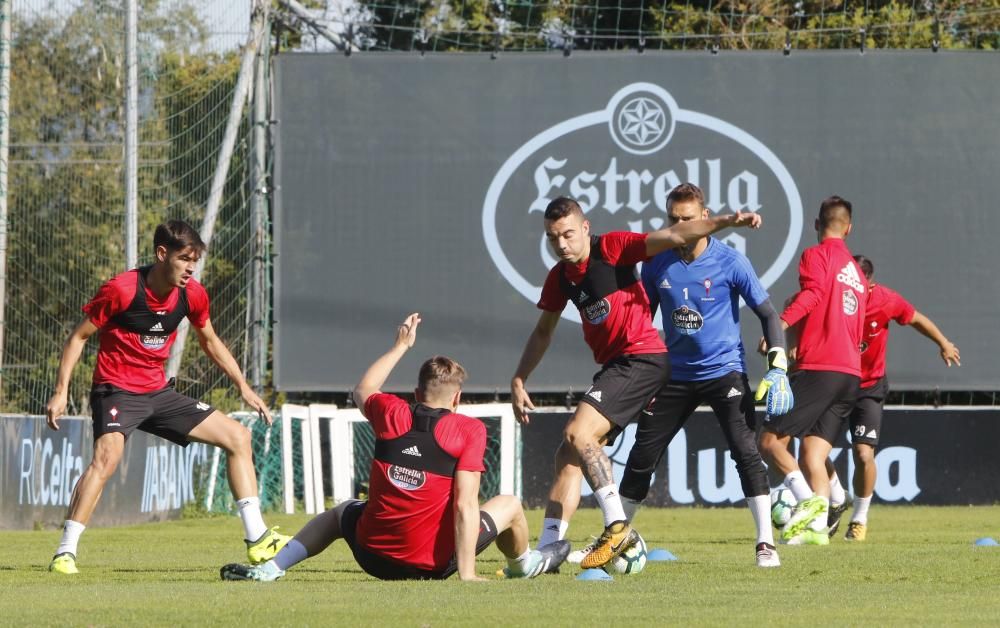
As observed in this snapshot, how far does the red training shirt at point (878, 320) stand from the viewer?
12.5m

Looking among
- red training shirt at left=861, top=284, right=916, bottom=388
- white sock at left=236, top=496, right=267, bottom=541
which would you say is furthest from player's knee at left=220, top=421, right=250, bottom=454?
red training shirt at left=861, top=284, right=916, bottom=388

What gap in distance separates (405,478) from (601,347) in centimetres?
165

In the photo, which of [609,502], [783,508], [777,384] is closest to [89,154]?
[783,508]

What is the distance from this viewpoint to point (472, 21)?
893 inches

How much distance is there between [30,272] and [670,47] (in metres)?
10.5

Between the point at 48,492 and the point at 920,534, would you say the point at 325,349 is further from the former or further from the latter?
the point at 920,534

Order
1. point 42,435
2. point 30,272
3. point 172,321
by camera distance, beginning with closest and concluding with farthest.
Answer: point 172,321, point 42,435, point 30,272

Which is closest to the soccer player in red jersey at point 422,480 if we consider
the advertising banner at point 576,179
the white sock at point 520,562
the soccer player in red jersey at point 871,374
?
the white sock at point 520,562

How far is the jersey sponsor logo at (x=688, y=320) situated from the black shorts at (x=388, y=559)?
1.98m

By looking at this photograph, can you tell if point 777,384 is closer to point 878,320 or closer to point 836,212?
point 836,212

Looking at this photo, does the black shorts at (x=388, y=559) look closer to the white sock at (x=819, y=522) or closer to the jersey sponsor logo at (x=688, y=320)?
the jersey sponsor logo at (x=688, y=320)

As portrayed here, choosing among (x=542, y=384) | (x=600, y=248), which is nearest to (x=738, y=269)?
(x=600, y=248)

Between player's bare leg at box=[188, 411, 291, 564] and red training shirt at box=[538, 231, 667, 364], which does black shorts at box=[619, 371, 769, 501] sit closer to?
red training shirt at box=[538, 231, 667, 364]

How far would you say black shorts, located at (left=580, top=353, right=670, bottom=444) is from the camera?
8367 millimetres
